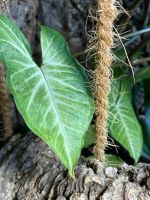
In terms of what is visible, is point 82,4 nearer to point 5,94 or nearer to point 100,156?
point 5,94

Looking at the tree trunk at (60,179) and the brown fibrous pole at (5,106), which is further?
the brown fibrous pole at (5,106)

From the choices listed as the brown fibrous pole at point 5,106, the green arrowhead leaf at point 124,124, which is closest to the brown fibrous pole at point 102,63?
the green arrowhead leaf at point 124,124

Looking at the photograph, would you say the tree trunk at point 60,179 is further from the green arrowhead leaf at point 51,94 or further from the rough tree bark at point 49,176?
the green arrowhead leaf at point 51,94

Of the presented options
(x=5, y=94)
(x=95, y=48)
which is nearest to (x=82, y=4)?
(x=5, y=94)

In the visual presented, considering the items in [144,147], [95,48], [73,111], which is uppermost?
[95,48]

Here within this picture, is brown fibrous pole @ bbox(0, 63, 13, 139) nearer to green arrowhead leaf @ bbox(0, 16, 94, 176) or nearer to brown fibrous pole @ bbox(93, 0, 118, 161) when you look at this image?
green arrowhead leaf @ bbox(0, 16, 94, 176)

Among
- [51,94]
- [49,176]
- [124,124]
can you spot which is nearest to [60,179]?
[49,176]
